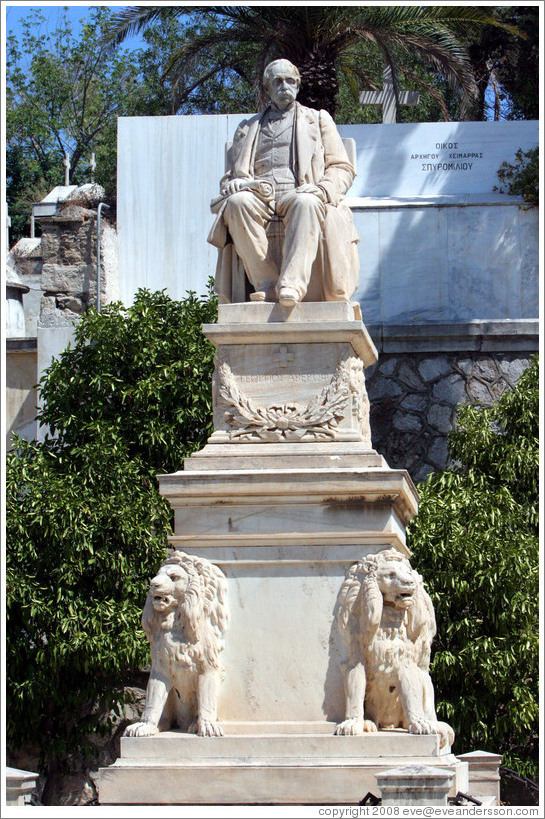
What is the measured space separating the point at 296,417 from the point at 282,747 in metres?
1.97

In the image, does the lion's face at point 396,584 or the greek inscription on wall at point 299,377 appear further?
the greek inscription on wall at point 299,377

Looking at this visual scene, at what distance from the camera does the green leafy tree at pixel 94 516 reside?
46.8 feet

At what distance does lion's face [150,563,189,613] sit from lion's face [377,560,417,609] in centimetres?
114

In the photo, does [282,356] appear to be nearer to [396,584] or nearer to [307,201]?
[307,201]

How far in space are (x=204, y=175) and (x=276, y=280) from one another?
1080cm

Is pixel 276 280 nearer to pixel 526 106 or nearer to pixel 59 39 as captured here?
pixel 526 106

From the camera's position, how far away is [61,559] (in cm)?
1443

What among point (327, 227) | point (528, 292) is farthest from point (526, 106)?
point (327, 227)

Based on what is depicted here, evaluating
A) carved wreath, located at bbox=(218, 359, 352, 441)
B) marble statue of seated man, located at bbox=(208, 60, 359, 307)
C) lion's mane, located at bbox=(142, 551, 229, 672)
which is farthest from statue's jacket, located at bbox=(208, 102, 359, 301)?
lion's mane, located at bbox=(142, 551, 229, 672)

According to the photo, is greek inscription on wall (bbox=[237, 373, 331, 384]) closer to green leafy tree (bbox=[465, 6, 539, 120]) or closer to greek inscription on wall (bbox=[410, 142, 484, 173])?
greek inscription on wall (bbox=[410, 142, 484, 173])

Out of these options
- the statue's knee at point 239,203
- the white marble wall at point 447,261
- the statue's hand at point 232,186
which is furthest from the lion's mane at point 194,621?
the white marble wall at point 447,261

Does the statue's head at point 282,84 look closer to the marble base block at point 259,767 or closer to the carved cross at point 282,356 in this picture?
the carved cross at point 282,356

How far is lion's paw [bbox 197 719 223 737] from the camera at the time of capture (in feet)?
26.8

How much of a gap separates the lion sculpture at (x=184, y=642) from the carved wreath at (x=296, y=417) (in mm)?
893
